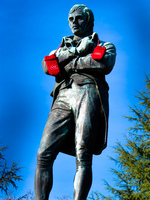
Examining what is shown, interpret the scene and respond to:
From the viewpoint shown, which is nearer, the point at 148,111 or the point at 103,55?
the point at 103,55

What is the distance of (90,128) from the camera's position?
5840 mm

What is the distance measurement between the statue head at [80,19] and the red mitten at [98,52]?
1.65 ft

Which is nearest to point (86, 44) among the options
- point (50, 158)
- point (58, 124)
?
point (58, 124)

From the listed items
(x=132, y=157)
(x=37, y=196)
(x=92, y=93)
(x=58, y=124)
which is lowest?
(x=37, y=196)

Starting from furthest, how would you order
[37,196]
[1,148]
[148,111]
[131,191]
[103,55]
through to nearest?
[148,111], [131,191], [1,148], [103,55], [37,196]

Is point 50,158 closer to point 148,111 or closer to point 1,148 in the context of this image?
point 1,148

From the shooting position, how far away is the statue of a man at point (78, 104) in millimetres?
5695

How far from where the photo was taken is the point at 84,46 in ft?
20.3

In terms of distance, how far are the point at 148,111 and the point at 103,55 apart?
14.4m

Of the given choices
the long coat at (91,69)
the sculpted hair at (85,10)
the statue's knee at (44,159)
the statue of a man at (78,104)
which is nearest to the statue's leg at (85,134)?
the statue of a man at (78,104)

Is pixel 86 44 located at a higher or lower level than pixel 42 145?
higher

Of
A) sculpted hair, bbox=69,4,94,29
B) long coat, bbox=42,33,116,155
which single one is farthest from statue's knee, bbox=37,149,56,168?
sculpted hair, bbox=69,4,94,29

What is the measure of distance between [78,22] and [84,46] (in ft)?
1.47

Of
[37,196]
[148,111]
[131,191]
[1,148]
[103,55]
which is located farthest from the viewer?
[148,111]
